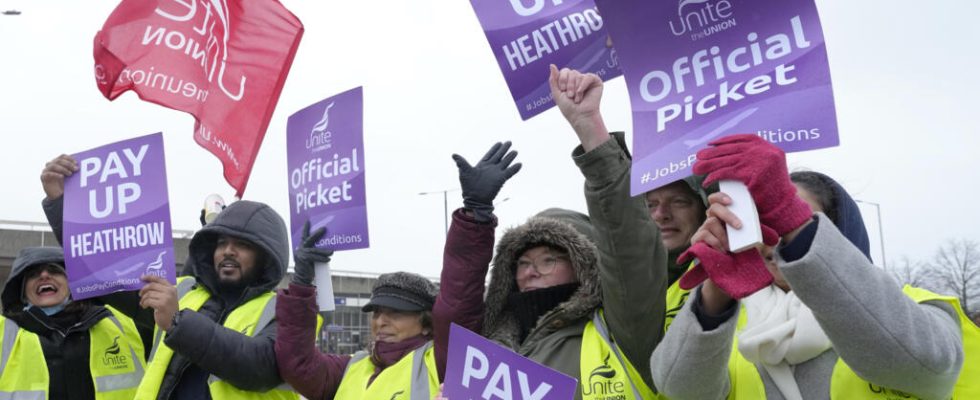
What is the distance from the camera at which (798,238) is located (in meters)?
2.16

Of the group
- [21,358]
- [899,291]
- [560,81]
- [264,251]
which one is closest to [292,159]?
[264,251]

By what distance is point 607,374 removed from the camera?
125 inches

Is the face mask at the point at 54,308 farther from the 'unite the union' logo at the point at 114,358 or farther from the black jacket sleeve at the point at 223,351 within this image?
the black jacket sleeve at the point at 223,351

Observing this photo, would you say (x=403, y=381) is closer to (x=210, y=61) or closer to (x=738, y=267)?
(x=738, y=267)

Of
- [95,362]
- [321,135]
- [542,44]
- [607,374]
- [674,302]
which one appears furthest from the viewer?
[95,362]

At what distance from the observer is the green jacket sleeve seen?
2984 mm

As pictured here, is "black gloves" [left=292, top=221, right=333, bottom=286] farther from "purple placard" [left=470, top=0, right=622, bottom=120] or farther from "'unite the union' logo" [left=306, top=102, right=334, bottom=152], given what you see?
"purple placard" [left=470, top=0, right=622, bottom=120]

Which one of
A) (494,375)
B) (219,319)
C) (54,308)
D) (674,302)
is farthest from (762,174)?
(54,308)

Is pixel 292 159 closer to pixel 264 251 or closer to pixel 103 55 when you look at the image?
pixel 264 251

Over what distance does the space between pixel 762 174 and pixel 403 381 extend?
2.42 m

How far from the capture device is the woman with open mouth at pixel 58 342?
5.12m

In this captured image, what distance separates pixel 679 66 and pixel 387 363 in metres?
2.36

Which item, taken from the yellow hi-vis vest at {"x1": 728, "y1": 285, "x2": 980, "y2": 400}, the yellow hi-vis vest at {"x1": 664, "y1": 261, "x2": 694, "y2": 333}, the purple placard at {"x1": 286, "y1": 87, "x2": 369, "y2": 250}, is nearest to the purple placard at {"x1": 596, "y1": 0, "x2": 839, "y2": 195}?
the yellow hi-vis vest at {"x1": 728, "y1": 285, "x2": 980, "y2": 400}

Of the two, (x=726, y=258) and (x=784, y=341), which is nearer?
(x=726, y=258)
